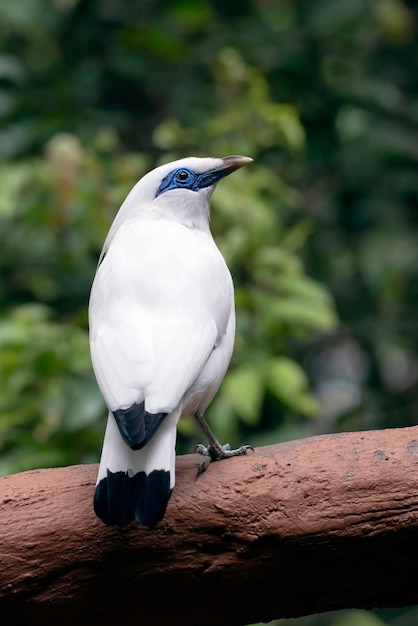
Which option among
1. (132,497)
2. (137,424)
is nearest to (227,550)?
(132,497)

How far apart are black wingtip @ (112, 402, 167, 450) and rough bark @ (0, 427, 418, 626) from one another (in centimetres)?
40

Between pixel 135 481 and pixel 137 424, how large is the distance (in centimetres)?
16

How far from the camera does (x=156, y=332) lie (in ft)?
9.20

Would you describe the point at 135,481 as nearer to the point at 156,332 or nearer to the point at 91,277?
the point at 156,332

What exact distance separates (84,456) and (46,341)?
0.47m

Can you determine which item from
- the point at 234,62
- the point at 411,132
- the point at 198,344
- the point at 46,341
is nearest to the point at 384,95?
the point at 411,132

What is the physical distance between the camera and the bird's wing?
265cm

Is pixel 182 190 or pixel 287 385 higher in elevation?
pixel 182 190

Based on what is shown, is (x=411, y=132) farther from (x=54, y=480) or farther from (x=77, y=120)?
(x=54, y=480)

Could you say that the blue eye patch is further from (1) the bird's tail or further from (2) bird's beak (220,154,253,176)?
(1) the bird's tail

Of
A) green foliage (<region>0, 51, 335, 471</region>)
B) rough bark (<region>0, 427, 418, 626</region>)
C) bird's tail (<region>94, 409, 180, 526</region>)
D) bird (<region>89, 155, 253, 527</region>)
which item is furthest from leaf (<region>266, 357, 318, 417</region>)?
bird's tail (<region>94, 409, 180, 526</region>)

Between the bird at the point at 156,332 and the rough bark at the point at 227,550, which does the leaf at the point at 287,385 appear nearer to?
the bird at the point at 156,332

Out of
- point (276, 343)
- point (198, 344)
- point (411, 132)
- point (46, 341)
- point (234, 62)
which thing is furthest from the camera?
point (411, 132)

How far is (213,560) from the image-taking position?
285cm
